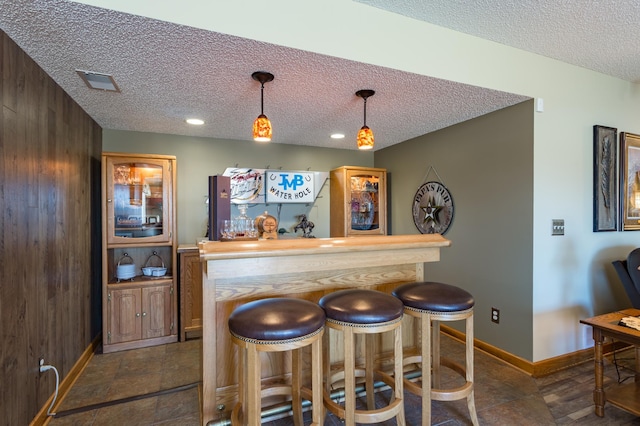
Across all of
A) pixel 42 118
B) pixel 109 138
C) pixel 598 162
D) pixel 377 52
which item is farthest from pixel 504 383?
pixel 109 138

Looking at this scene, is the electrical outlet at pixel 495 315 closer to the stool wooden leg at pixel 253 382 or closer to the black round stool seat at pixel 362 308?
the black round stool seat at pixel 362 308

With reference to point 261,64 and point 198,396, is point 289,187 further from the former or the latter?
point 198,396

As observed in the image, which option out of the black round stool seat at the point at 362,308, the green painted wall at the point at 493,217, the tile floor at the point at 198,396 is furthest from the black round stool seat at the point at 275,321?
the green painted wall at the point at 493,217

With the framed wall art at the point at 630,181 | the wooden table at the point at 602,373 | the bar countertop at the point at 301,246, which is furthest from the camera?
the framed wall art at the point at 630,181

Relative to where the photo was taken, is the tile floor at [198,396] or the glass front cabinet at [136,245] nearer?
the tile floor at [198,396]

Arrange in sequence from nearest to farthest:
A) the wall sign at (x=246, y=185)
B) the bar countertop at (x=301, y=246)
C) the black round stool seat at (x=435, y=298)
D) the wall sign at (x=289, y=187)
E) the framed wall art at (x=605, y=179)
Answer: the bar countertop at (x=301, y=246)
the black round stool seat at (x=435, y=298)
the framed wall art at (x=605, y=179)
the wall sign at (x=246, y=185)
the wall sign at (x=289, y=187)

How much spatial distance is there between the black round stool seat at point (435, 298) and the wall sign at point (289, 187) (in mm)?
2370

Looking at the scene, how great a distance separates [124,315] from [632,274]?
4.34 metres

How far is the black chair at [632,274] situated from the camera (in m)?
2.37

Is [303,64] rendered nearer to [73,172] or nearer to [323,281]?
[323,281]

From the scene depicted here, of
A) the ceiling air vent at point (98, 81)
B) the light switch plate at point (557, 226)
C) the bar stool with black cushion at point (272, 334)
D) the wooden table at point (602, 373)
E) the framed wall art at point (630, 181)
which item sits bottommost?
the wooden table at point (602, 373)

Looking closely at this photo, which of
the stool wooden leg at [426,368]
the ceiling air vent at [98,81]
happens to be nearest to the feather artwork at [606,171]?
the stool wooden leg at [426,368]

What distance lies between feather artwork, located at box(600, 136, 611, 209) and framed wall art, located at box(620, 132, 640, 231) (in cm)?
19

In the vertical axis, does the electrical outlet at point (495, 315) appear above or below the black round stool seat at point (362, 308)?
below
